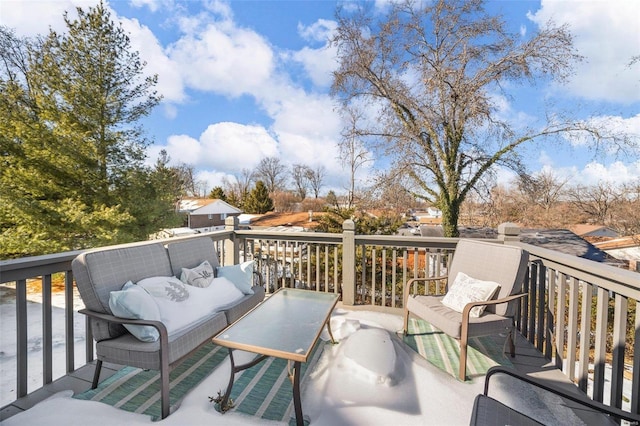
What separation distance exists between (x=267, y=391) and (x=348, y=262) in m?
1.98

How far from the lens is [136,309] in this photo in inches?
75.4

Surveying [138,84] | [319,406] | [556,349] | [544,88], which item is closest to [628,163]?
[544,88]

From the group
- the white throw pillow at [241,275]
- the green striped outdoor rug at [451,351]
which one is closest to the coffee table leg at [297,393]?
the green striped outdoor rug at [451,351]

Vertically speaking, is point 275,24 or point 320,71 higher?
point 320,71

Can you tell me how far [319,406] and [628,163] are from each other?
10526 millimetres

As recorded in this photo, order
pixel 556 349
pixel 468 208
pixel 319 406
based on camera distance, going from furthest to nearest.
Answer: pixel 468 208 → pixel 556 349 → pixel 319 406

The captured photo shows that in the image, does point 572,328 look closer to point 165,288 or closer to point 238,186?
point 165,288

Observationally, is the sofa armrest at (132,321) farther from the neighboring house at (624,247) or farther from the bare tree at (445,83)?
the neighboring house at (624,247)

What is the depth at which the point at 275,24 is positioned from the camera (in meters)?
5.69

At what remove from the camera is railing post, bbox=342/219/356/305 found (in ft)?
12.3

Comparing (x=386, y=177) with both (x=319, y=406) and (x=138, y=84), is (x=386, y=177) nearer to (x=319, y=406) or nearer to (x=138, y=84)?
(x=319, y=406)

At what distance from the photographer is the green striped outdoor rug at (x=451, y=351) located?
2.42m

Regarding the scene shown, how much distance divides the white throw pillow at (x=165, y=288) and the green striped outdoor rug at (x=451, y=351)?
85.6 inches

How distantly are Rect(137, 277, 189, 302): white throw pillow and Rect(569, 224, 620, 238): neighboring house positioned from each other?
1545cm
